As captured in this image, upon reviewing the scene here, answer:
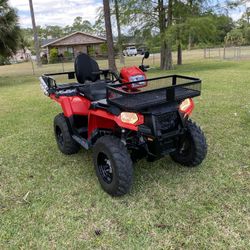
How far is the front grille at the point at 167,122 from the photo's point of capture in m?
2.63

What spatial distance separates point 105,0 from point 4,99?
24.0 feet

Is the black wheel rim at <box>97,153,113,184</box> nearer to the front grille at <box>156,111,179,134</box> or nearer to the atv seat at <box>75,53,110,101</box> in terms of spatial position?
the front grille at <box>156,111,179,134</box>

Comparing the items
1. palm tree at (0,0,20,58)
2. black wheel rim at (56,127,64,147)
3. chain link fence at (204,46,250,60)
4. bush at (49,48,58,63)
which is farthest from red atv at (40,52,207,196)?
bush at (49,48,58,63)

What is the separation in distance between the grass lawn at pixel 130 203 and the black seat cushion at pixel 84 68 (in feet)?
3.43

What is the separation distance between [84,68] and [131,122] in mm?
1646

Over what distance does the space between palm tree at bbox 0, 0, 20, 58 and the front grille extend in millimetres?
13004

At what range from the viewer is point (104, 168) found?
3061 millimetres

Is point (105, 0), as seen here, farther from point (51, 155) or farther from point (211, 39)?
point (51, 155)

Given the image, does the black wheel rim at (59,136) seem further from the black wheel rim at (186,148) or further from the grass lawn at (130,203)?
the black wheel rim at (186,148)

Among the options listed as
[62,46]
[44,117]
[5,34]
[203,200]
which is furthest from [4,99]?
[62,46]

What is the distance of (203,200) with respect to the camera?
8.97 ft

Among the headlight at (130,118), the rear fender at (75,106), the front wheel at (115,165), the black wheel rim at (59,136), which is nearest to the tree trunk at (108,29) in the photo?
the black wheel rim at (59,136)

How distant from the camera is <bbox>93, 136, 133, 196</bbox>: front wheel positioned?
268cm

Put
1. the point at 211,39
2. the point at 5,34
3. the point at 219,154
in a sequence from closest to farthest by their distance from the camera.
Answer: the point at 219,154
the point at 5,34
the point at 211,39
